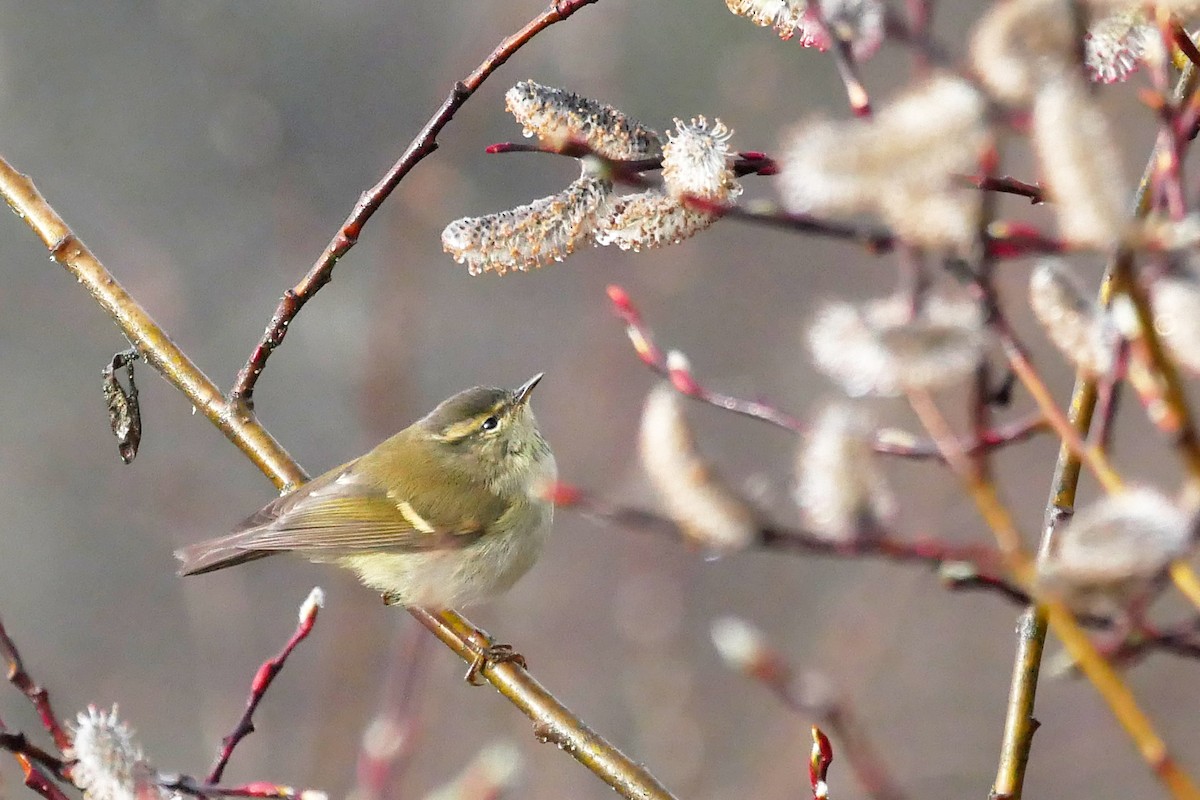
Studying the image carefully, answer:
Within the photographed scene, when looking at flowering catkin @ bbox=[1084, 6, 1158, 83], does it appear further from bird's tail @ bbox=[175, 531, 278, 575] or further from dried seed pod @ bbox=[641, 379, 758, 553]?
bird's tail @ bbox=[175, 531, 278, 575]

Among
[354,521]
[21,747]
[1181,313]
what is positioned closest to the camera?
[1181,313]

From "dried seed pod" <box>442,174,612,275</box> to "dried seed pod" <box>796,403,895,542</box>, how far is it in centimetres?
84

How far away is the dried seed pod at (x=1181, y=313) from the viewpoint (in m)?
0.78

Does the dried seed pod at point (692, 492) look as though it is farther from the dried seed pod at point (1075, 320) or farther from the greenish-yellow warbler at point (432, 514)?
the greenish-yellow warbler at point (432, 514)

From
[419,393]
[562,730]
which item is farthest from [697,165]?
[419,393]

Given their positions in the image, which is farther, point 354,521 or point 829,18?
point 354,521

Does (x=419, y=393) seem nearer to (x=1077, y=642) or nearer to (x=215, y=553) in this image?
(x=215, y=553)

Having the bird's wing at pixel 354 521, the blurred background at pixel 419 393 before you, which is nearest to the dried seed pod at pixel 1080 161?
the bird's wing at pixel 354 521

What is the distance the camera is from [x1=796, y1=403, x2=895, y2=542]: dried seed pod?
2.74 ft

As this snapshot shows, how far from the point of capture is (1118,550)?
29.8 inches

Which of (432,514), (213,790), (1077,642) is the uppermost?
(432,514)

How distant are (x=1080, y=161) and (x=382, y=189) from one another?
5.03 feet

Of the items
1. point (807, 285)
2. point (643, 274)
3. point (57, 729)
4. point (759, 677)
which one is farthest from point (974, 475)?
point (807, 285)

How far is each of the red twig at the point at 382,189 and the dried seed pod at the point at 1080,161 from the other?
1.17 metres
